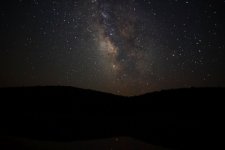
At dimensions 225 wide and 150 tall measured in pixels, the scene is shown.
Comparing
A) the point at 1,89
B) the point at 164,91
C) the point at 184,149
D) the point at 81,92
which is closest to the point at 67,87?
the point at 81,92

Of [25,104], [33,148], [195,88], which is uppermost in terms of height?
[195,88]

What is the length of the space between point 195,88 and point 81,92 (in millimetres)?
20544

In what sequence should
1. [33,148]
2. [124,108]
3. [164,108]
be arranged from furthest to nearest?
[124,108] → [164,108] → [33,148]

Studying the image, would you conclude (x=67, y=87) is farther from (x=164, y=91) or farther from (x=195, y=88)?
(x=195, y=88)

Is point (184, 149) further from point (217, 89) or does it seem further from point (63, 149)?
point (217, 89)

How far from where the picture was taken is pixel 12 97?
43.7 metres

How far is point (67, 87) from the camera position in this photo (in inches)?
2146

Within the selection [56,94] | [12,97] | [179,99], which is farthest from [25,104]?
[179,99]

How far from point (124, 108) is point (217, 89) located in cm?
1504

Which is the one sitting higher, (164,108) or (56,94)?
(56,94)

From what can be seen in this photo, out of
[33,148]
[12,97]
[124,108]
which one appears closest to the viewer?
[33,148]

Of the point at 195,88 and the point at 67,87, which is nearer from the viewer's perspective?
the point at 195,88

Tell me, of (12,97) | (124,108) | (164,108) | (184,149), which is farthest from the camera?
(124,108)

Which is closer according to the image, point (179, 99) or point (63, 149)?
point (63, 149)
